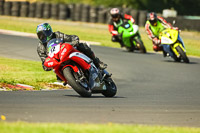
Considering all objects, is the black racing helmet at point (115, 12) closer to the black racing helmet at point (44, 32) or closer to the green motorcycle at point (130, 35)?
the green motorcycle at point (130, 35)

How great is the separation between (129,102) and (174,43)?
8.81 m

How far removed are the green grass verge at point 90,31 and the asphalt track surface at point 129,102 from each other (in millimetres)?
7149

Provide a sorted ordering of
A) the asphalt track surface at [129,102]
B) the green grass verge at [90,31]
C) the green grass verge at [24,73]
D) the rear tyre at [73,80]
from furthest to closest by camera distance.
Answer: the green grass verge at [90,31], the green grass verge at [24,73], the rear tyre at [73,80], the asphalt track surface at [129,102]

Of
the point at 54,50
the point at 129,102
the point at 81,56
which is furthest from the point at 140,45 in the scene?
the point at 54,50

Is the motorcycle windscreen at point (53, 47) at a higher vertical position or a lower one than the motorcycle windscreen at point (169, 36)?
higher

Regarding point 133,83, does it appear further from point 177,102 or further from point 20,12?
point 20,12

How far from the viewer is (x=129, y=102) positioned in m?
A: 8.67

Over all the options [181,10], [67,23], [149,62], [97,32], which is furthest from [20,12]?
[149,62]

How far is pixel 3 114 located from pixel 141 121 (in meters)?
1.82

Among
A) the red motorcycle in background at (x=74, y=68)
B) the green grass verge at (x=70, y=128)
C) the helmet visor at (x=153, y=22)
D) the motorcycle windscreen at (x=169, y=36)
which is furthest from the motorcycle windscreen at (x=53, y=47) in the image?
the helmet visor at (x=153, y=22)

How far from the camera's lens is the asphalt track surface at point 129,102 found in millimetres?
6602

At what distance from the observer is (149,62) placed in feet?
57.5

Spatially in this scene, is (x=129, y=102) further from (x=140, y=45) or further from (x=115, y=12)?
(x=140, y=45)

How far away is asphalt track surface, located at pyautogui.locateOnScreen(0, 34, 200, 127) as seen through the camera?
660 cm
